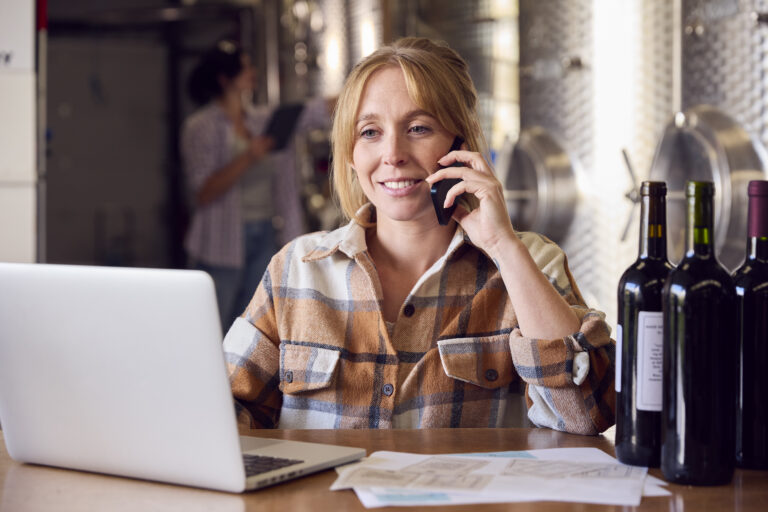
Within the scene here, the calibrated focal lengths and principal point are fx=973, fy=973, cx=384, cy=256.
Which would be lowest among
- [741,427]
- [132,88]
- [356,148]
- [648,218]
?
[741,427]

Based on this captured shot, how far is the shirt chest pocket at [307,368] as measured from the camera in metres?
1.78

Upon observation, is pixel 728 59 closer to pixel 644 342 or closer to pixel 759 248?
pixel 759 248

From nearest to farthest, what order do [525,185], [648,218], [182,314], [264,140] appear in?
[182,314], [648,218], [525,185], [264,140]

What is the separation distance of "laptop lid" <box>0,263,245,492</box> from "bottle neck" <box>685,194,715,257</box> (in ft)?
1.92

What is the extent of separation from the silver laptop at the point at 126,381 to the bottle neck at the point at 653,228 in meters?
0.48

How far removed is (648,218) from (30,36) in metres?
3.04

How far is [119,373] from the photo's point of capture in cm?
124

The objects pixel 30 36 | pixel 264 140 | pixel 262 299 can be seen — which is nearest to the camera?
pixel 262 299

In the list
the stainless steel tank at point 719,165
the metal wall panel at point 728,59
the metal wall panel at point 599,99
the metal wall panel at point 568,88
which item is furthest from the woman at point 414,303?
the metal wall panel at point 568,88

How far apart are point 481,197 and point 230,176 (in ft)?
10.9

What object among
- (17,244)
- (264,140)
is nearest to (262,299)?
(17,244)

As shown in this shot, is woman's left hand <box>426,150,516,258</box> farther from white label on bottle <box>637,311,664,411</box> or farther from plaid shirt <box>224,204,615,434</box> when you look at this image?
white label on bottle <box>637,311,664,411</box>

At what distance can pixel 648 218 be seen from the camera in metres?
1.27

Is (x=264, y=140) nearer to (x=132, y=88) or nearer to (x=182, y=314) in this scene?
(x=132, y=88)
